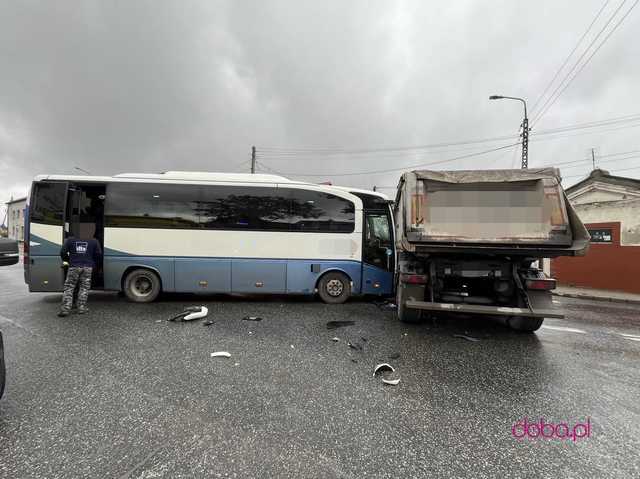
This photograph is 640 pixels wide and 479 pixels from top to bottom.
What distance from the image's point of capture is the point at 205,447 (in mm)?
2154

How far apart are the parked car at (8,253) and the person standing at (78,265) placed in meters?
2.52

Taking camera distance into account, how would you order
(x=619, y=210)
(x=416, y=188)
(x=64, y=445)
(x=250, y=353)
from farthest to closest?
1. (x=619, y=210)
2. (x=416, y=188)
3. (x=250, y=353)
4. (x=64, y=445)

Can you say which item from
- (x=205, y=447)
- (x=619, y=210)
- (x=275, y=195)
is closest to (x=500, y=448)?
(x=205, y=447)

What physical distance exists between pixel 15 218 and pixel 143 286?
268 ft

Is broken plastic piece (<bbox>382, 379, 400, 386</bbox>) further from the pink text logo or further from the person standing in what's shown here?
the person standing

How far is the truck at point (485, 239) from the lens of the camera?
4.44 m

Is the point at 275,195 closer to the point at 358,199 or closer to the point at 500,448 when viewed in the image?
the point at 358,199

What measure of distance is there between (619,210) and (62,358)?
17.3m

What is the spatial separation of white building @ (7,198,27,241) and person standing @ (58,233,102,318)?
72971mm

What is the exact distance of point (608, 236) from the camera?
36.6 ft

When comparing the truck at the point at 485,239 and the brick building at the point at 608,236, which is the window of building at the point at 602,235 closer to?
the brick building at the point at 608,236

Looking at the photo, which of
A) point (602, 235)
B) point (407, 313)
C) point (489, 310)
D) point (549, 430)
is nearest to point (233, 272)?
point (407, 313)

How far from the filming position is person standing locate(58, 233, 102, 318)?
5.76 meters

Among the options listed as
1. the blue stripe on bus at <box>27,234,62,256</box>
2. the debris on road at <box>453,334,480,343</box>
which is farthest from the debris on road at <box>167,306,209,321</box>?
the debris on road at <box>453,334,480,343</box>
